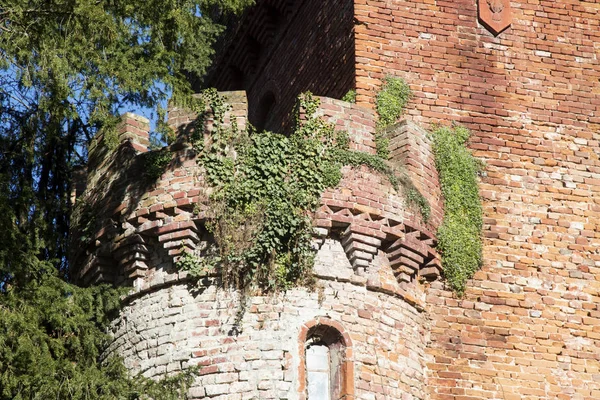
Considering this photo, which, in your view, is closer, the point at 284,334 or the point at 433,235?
the point at 284,334

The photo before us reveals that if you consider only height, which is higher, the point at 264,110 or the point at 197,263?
the point at 264,110

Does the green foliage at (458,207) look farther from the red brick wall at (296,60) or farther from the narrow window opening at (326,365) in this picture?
the narrow window opening at (326,365)

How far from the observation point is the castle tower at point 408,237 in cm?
1397

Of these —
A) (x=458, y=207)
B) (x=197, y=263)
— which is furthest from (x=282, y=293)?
(x=458, y=207)

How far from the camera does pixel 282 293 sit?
553 inches

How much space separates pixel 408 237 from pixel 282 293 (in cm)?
157

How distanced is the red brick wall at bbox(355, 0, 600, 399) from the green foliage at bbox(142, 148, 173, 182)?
8.46 ft

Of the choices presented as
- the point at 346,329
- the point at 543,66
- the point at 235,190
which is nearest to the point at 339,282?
the point at 346,329

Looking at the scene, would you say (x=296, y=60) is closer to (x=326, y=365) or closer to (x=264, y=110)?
(x=264, y=110)

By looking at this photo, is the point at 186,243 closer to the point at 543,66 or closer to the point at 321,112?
the point at 321,112

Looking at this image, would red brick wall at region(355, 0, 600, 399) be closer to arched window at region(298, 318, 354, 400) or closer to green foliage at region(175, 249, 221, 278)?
arched window at region(298, 318, 354, 400)

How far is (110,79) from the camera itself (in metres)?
14.9

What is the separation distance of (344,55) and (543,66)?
7.88 ft

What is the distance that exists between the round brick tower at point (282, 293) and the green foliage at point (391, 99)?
594 millimetres
